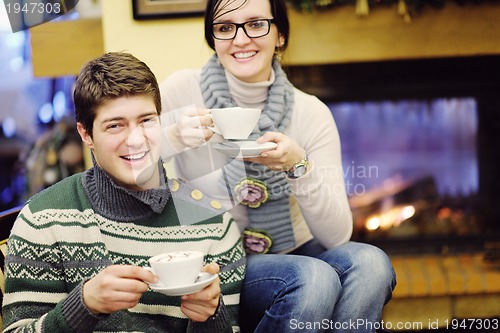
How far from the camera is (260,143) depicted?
3.88 ft

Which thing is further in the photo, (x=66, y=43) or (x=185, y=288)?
(x=66, y=43)

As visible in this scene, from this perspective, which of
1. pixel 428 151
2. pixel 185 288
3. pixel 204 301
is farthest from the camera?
pixel 428 151

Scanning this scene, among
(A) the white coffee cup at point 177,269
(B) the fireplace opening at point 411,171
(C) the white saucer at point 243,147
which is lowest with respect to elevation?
(B) the fireplace opening at point 411,171

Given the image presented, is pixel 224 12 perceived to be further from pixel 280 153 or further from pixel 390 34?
pixel 390 34

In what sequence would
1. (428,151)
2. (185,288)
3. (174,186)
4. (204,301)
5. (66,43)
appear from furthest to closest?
(428,151) < (66,43) < (174,186) < (204,301) < (185,288)

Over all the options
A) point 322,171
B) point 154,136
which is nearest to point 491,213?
point 322,171

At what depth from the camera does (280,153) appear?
119 centimetres

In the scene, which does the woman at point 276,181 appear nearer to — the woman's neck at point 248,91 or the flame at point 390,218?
the woman's neck at point 248,91

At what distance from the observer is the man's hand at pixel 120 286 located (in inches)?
36.7

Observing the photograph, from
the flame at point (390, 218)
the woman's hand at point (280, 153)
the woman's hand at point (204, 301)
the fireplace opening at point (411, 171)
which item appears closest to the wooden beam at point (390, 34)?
the fireplace opening at point (411, 171)

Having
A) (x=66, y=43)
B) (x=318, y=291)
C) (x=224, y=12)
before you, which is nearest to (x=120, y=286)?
(x=318, y=291)

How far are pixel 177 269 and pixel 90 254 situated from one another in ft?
0.91

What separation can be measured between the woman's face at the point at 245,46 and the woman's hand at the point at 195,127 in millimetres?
237

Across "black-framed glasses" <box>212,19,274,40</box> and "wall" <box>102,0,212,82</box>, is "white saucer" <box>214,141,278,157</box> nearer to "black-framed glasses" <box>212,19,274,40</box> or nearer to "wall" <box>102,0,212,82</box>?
"black-framed glasses" <box>212,19,274,40</box>
